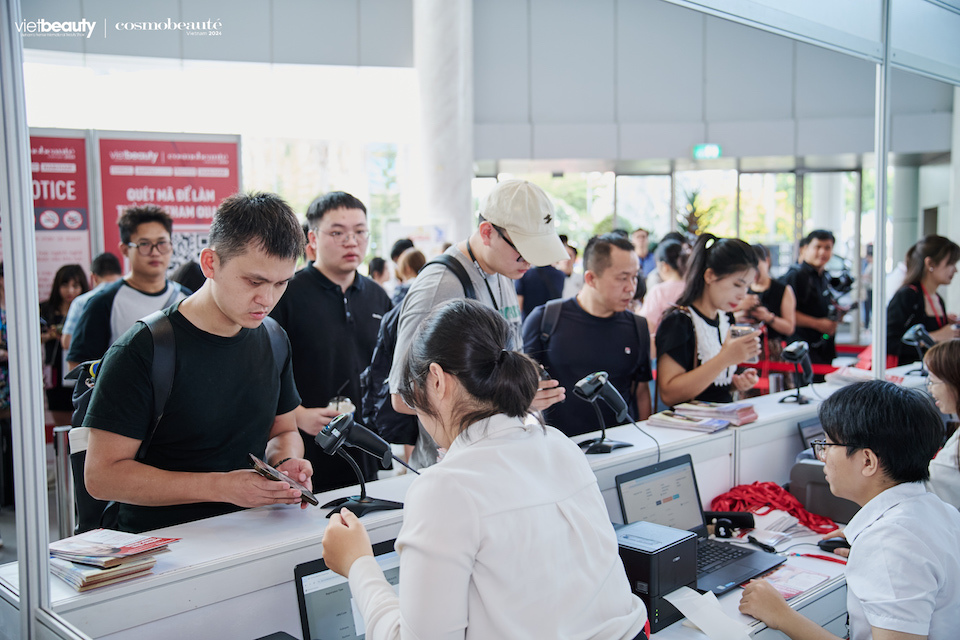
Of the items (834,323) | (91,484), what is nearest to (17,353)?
(91,484)

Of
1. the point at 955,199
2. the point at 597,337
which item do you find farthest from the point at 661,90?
the point at 597,337

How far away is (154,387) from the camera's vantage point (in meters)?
1.68

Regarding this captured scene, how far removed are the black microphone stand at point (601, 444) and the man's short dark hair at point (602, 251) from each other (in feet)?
2.19

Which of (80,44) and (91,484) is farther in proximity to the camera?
(80,44)

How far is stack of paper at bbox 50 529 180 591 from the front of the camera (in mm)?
1436

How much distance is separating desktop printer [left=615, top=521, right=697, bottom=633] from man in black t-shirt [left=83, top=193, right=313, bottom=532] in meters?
0.83

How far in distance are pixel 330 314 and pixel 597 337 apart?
1.04 meters

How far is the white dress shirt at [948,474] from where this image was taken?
8.04 ft

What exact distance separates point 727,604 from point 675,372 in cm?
117

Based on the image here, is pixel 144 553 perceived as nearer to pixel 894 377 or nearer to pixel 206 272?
pixel 206 272

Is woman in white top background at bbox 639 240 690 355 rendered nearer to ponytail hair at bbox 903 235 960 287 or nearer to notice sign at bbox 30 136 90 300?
ponytail hair at bbox 903 235 960 287

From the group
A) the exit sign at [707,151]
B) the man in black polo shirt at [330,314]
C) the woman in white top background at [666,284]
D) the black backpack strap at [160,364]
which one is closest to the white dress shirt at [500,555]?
the black backpack strap at [160,364]

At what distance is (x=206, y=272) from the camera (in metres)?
1.78

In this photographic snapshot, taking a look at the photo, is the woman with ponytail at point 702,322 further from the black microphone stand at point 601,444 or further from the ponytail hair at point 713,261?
the black microphone stand at point 601,444
